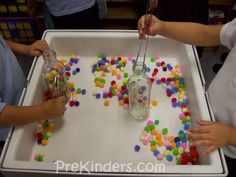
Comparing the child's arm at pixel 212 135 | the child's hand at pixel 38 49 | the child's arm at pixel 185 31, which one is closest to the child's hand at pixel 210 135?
the child's arm at pixel 212 135

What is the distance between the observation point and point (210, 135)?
0.60 m

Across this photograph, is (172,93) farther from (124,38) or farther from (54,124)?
(54,124)

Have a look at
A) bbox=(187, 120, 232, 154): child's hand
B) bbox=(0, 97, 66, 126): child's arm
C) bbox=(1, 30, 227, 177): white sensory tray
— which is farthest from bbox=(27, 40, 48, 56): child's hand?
bbox=(187, 120, 232, 154): child's hand

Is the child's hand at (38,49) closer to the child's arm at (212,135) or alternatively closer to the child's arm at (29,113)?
the child's arm at (29,113)

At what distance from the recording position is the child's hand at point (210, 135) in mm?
587

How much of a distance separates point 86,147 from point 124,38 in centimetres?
39

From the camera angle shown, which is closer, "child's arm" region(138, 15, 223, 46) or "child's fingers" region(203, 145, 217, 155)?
"child's fingers" region(203, 145, 217, 155)

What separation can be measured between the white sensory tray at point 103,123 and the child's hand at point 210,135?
0.02 metres

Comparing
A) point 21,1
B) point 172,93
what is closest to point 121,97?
point 172,93

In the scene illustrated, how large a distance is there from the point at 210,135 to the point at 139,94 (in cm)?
24

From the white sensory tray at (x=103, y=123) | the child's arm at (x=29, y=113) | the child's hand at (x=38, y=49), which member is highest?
the child's hand at (x=38, y=49)

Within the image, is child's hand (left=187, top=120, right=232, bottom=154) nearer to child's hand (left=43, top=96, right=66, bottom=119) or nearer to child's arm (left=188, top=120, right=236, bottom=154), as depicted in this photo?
child's arm (left=188, top=120, right=236, bottom=154)

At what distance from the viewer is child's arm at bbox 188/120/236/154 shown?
588 millimetres

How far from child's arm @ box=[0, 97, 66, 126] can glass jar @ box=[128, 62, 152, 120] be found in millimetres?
206
